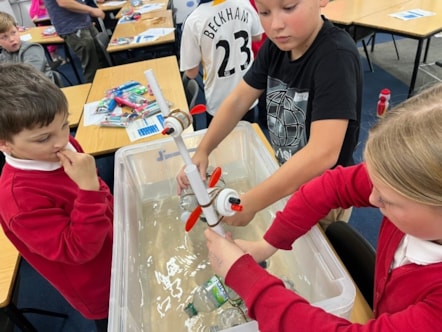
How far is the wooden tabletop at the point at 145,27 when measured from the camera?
2666mm

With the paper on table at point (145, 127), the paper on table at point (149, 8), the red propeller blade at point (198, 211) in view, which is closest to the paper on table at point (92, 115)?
the paper on table at point (145, 127)

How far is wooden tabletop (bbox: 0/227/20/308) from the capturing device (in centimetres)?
95

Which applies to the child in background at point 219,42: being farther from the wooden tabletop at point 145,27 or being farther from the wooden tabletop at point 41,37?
the wooden tabletop at point 41,37

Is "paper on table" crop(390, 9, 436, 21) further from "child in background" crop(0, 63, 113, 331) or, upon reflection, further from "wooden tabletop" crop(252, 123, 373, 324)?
"child in background" crop(0, 63, 113, 331)

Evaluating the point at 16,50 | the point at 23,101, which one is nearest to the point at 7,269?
the point at 23,101

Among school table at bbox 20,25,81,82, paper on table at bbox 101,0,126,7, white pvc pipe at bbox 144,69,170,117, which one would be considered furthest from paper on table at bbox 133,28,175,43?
white pvc pipe at bbox 144,69,170,117

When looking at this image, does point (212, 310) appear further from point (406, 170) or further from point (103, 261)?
point (406, 170)

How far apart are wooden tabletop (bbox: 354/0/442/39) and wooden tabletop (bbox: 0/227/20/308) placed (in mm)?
2547

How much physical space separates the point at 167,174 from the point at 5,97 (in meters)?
0.55

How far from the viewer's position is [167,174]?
1.15m

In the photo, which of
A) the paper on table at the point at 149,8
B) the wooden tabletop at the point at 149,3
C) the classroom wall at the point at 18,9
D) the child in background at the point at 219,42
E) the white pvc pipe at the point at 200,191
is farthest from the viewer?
the classroom wall at the point at 18,9

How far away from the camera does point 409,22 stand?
2.36 meters

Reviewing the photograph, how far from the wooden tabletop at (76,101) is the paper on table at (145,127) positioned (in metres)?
0.37

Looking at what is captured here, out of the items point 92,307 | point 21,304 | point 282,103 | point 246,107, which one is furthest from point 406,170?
point 21,304
